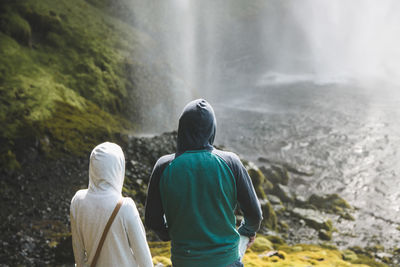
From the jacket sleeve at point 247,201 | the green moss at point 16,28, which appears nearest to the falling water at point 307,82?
the green moss at point 16,28

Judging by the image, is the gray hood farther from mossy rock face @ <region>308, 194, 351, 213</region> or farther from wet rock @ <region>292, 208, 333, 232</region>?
mossy rock face @ <region>308, 194, 351, 213</region>

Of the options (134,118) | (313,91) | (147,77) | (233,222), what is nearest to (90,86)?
(134,118)

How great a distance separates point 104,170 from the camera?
3090mm

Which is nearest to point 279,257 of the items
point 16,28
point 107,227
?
point 107,227

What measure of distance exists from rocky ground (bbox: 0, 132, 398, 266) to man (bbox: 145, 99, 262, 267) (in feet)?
19.1

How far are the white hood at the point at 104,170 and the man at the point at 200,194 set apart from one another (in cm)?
40

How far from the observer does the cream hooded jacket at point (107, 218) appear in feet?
10.1

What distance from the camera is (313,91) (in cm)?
3250

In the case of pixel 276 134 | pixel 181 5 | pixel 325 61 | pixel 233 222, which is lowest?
pixel 276 134

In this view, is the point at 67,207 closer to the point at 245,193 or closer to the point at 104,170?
the point at 104,170

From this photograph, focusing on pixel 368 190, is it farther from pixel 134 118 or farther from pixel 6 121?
pixel 6 121

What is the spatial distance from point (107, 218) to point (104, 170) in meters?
→ 0.43

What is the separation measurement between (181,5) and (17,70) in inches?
1051

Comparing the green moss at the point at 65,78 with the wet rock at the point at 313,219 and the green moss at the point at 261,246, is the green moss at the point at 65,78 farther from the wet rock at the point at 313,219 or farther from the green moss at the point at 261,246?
the wet rock at the point at 313,219
